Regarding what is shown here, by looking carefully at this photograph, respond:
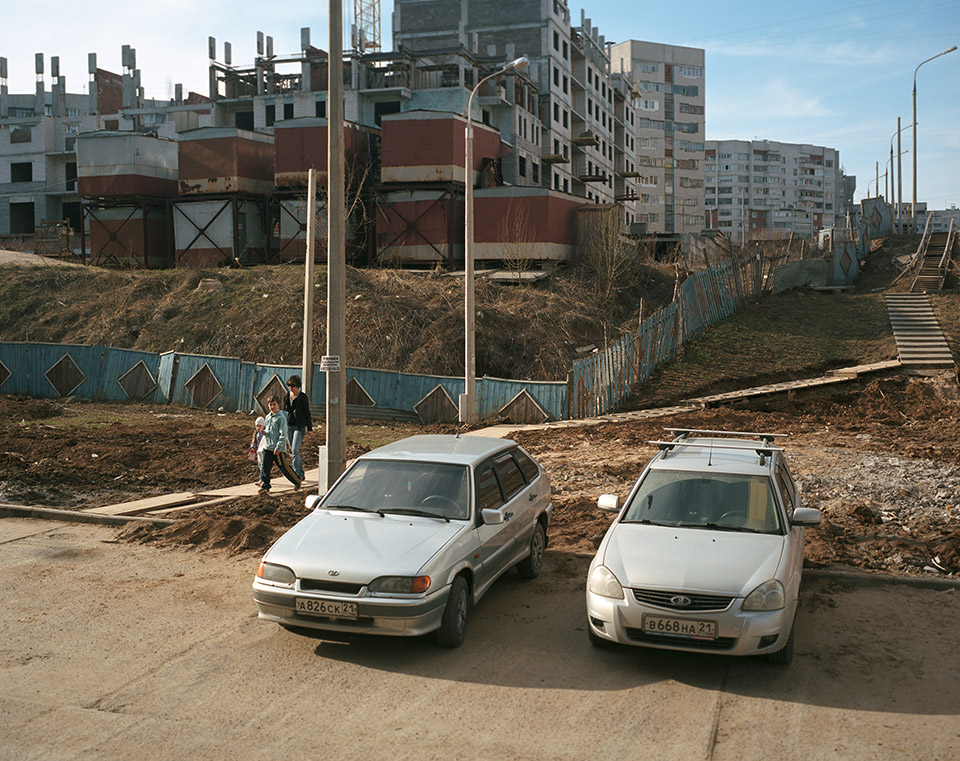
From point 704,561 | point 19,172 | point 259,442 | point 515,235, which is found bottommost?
point 259,442

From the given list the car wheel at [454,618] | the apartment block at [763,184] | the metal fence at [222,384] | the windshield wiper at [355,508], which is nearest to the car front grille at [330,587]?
the car wheel at [454,618]

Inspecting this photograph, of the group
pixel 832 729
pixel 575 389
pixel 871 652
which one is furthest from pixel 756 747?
pixel 575 389

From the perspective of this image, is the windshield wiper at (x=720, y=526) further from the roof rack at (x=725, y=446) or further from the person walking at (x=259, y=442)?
the person walking at (x=259, y=442)

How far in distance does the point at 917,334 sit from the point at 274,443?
78.7 ft

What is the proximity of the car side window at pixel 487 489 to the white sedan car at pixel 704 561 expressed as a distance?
1.09m

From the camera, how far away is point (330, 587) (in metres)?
7.30

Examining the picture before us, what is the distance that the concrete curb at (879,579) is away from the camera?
9.24m

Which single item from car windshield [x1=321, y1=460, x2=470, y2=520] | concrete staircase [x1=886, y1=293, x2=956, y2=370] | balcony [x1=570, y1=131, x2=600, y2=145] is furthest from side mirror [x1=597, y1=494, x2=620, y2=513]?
balcony [x1=570, y1=131, x2=600, y2=145]

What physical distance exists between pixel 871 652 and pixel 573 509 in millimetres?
5607

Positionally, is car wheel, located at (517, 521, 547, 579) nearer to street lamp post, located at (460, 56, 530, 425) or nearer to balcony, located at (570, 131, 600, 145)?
street lamp post, located at (460, 56, 530, 425)

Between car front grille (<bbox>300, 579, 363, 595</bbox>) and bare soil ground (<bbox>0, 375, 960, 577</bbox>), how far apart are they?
12.2 feet

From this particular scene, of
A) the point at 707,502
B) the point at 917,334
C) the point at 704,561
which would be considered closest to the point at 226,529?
the point at 707,502

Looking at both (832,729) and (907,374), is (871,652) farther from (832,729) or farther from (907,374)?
(907,374)

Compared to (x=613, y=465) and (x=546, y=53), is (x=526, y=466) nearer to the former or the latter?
(x=613, y=465)
